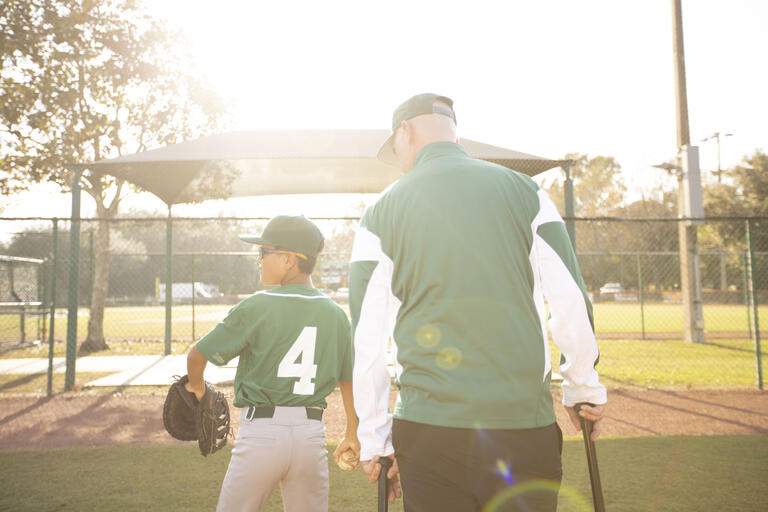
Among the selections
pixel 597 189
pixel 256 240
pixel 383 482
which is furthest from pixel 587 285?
pixel 383 482

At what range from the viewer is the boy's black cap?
2742 millimetres

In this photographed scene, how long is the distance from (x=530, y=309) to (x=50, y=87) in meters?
13.9

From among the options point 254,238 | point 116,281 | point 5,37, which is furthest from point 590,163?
point 254,238

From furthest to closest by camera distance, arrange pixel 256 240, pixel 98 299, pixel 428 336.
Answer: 1. pixel 98 299
2. pixel 256 240
3. pixel 428 336

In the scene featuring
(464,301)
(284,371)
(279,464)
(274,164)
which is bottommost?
(279,464)

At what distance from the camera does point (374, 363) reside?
5.63 ft

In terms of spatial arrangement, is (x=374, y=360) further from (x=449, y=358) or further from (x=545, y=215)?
(x=545, y=215)

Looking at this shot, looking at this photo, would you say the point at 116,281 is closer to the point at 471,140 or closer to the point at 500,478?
the point at 471,140

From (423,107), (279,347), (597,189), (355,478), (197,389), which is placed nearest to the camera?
(423,107)

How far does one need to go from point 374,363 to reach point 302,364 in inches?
37.0

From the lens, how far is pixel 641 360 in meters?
12.1

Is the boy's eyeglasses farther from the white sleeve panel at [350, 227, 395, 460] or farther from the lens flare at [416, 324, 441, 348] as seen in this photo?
the lens flare at [416, 324, 441, 348]

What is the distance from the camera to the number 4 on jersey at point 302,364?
8.29 feet

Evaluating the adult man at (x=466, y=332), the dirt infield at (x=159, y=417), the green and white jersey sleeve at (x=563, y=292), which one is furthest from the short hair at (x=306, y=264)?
the dirt infield at (x=159, y=417)
